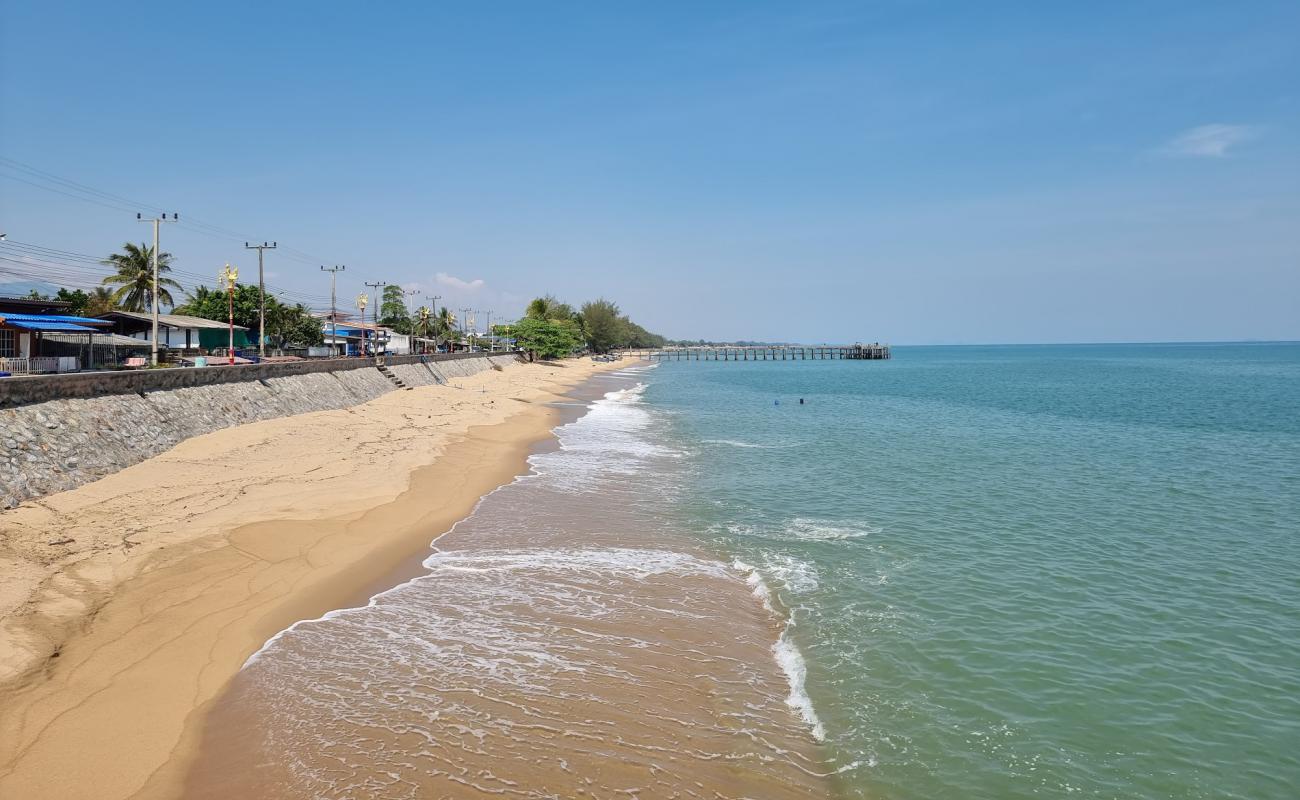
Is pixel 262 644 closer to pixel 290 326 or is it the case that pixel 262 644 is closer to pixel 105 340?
pixel 105 340

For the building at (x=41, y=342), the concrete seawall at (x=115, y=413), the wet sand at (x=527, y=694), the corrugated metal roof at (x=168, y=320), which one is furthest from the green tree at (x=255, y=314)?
the wet sand at (x=527, y=694)

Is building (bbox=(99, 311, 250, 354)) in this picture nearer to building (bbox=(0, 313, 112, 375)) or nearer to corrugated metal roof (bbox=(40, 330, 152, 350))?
corrugated metal roof (bbox=(40, 330, 152, 350))

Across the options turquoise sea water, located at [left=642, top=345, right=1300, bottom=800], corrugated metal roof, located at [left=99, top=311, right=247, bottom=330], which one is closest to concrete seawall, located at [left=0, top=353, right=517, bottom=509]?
turquoise sea water, located at [left=642, top=345, right=1300, bottom=800]

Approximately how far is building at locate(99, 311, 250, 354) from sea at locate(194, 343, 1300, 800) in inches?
1586

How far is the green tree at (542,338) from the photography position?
4294 inches

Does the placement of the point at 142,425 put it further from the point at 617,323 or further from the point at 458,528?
the point at 617,323

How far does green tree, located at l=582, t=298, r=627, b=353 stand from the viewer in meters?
166

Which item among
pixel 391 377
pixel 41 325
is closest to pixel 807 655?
pixel 41 325

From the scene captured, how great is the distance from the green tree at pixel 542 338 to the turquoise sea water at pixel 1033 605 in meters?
80.1

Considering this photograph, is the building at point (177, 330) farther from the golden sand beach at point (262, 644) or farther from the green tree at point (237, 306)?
the golden sand beach at point (262, 644)

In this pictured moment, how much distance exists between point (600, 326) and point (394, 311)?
5325 cm

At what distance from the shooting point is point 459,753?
7457 millimetres

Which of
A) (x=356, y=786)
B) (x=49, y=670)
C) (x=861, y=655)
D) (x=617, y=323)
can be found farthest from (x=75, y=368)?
(x=617, y=323)

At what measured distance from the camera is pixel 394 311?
128m
